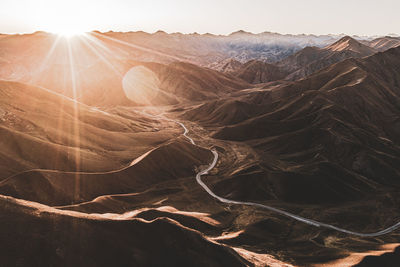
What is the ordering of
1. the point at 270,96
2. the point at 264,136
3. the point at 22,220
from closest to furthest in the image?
the point at 22,220 → the point at 264,136 → the point at 270,96

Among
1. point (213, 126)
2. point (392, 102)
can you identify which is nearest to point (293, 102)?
point (213, 126)

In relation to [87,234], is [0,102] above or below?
above

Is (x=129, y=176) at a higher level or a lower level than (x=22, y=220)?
lower

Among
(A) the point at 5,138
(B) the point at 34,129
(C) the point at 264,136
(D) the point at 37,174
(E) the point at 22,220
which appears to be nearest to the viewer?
(E) the point at 22,220

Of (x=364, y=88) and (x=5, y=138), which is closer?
(x=5, y=138)

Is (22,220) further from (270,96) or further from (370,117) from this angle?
(270,96)

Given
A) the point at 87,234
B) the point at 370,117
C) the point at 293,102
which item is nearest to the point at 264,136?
the point at 293,102

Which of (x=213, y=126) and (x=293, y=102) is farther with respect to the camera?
(x=213, y=126)

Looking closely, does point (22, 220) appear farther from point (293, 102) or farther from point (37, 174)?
point (293, 102)

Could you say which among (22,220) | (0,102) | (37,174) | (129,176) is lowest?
(129,176)
